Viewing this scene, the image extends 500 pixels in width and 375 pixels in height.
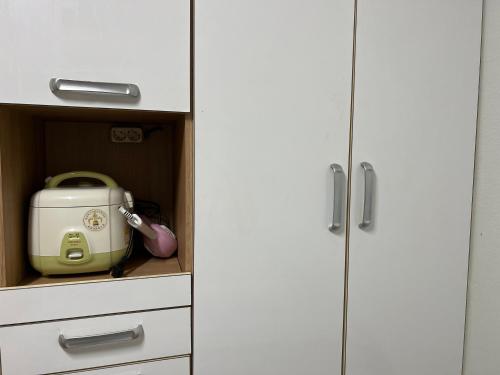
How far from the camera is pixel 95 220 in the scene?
0.87m

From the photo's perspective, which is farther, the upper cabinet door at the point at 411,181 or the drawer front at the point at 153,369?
the upper cabinet door at the point at 411,181

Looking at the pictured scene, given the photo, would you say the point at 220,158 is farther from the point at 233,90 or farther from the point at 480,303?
the point at 480,303

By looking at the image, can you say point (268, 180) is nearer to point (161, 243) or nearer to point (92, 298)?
point (161, 243)

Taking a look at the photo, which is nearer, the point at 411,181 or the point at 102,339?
the point at 102,339

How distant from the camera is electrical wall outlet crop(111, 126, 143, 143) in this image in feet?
3.77

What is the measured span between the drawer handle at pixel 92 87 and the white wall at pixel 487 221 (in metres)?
1.05

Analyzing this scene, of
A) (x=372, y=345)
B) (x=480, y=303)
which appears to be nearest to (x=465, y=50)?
(x=480, y=303)

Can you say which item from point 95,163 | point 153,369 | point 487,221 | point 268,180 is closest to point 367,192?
point 268,180

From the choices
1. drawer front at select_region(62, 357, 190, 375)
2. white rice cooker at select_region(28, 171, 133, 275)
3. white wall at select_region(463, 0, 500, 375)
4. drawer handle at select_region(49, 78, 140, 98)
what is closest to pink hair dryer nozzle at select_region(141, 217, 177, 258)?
white rice cooker at select_region(28, 171, 133, 275)

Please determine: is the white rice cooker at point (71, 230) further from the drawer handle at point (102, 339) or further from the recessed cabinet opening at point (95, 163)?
the drawer handle at point (102, 339)

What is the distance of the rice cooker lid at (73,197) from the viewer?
84cm

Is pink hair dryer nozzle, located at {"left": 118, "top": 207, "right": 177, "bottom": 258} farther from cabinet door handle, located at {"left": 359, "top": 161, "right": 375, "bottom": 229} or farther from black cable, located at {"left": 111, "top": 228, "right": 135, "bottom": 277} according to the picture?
cabinet door handle, located at {"left": 359, "top": 161, "right": 375, "bottom": 229}

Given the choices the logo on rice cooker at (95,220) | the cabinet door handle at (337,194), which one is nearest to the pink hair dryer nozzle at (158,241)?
the logo on rice cooker at (95,220)

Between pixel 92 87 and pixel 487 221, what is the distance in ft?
3.93
